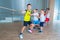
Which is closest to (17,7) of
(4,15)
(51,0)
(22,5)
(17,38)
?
(22,5)

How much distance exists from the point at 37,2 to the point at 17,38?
5117 mm

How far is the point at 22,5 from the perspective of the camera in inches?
393

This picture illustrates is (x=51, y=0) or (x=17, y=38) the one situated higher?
(x=51, y=0)

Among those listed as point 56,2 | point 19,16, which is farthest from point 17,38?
point 56,2

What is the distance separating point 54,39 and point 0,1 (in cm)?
559

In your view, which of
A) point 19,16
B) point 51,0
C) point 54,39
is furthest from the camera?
point 19,16

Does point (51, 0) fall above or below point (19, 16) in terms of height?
above

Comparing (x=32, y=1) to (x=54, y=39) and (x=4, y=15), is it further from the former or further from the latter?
(x=54, y=39)

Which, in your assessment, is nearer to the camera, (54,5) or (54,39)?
(54,39)

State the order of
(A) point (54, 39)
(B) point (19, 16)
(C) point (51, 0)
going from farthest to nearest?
(B) point (19, 16)
(C) point (51, 0)
(A) point (54, 39)

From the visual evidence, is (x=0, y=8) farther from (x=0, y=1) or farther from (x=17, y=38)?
(x=17, y=38)

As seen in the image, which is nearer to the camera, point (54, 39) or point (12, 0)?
point (54, 39)

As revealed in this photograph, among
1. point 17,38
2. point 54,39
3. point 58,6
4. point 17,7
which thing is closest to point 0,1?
point 17,7

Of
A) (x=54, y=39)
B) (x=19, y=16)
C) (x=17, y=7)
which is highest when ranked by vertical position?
(x=17, y=7)
